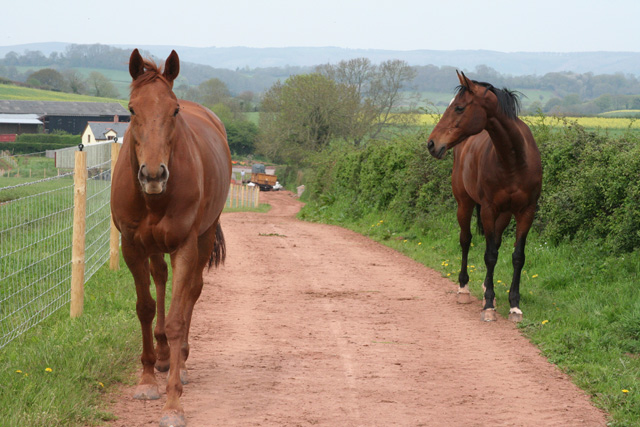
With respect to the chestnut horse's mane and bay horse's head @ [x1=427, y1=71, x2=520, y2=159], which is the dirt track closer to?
bay horse's head @ [x1=427, y1=71, x2=520, y2=159]

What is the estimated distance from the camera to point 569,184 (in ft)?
32.4

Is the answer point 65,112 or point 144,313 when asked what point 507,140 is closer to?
point 144,313

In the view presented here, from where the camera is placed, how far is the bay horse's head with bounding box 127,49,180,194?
12.9 ft

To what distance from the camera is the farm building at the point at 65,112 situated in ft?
275

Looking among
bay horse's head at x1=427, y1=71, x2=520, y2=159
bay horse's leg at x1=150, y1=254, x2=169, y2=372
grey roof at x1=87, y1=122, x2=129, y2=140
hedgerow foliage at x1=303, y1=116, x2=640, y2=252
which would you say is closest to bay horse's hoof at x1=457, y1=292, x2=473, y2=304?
hedgerow foliage at x1=303, y1=116, x2=640, y2=252

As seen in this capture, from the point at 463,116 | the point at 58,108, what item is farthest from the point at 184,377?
the point at 58,108

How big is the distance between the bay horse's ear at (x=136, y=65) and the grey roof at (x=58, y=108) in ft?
287

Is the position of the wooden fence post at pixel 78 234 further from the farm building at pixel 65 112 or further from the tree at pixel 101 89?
the tree at pixel 101 89

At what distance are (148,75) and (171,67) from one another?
0.22 m

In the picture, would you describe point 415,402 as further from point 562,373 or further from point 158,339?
point 158,339

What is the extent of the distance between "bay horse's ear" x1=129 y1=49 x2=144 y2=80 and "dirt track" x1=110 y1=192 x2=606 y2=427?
2287 millimetres

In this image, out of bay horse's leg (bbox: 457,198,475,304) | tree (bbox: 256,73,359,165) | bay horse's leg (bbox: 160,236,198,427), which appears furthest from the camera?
tree (bbox: 256,73,359,165)

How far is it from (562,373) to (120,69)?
622 feet

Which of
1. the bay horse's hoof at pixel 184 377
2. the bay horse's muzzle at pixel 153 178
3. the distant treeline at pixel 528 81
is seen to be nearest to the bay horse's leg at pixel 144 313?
the bay horse's hoof at pixel 184 377
